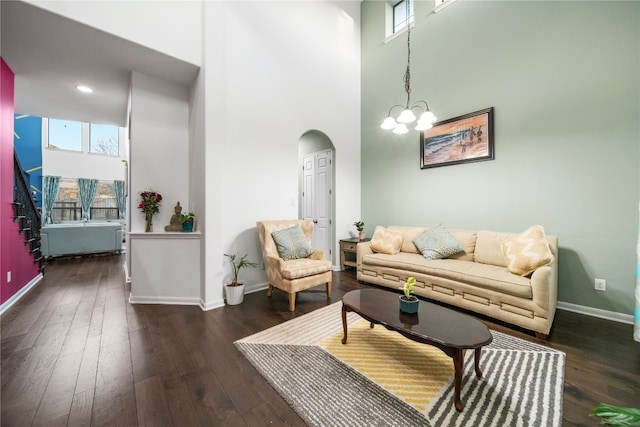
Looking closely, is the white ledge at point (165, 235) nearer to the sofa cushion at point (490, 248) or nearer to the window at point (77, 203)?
the sofa cushion at point (490, 248)

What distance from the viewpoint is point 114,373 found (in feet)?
5.96

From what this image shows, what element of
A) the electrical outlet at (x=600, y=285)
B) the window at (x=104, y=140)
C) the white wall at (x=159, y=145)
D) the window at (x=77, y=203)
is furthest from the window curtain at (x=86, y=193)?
the electrical outlet at (x=600, y=285)

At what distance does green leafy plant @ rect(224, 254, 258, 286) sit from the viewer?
322 cm

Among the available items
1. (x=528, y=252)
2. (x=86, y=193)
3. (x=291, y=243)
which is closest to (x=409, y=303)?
(x=528, y=252)

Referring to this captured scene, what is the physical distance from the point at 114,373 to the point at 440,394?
2.32 metres

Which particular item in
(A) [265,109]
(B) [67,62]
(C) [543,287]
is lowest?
(C) [543,287]

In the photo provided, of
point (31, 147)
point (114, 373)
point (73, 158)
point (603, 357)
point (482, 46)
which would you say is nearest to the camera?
point (114, 373)

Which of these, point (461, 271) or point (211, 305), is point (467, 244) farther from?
point (211, 305)

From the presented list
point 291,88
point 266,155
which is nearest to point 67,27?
point 266,155

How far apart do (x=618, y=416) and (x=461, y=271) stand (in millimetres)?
2359

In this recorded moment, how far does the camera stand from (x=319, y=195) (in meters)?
5.14

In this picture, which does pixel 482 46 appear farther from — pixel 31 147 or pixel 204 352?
pixel 31 147

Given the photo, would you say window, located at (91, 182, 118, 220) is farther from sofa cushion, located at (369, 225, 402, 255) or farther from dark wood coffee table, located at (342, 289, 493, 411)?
dark wood coffee table, located at (342, 289, 493, 411)

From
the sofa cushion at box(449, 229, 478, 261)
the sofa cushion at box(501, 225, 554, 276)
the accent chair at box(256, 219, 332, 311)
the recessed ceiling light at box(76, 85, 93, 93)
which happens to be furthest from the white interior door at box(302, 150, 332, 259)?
the recessed ceiling light at box(76, 85, 93, 93)
